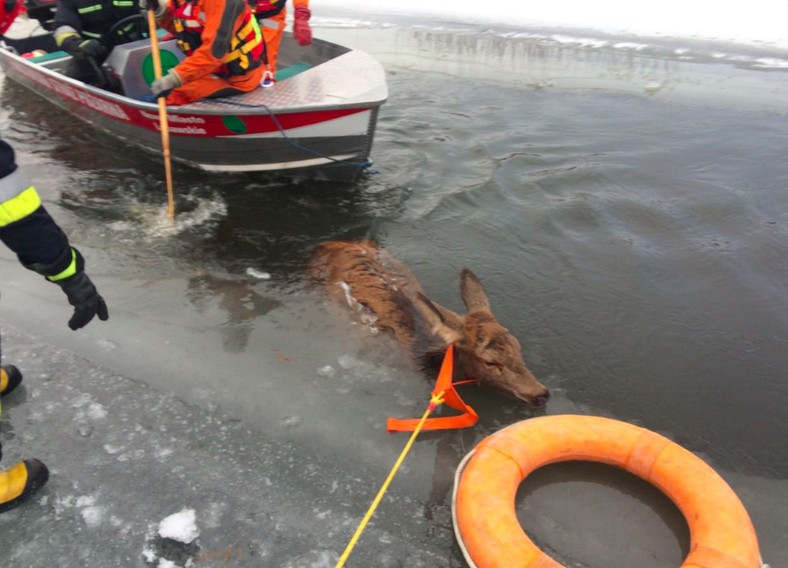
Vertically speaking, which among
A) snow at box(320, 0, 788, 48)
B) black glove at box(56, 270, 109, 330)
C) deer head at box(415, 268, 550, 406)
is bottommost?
deer head at box(415, 268, 550, 406)

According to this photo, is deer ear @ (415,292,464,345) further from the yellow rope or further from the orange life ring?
the orange life ring

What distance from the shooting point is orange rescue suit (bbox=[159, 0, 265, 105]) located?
15.4 feet

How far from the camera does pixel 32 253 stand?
226 centimetres

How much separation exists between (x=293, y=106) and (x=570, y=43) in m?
8.96

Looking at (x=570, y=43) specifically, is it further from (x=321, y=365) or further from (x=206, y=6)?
(x=321, y=365)

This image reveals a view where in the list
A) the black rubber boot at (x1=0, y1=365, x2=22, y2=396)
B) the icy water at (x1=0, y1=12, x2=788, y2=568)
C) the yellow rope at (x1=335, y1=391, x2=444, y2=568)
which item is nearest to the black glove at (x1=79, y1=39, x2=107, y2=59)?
the icy water at (x1=0, y1=12, x2=788, y2=568)

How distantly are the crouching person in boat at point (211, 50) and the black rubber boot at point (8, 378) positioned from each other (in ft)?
9.38

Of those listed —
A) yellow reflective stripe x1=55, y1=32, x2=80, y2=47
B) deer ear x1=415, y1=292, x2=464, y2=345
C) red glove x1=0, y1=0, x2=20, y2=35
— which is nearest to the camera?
deer ear x1=415, y1=292, x2=464, y2=345

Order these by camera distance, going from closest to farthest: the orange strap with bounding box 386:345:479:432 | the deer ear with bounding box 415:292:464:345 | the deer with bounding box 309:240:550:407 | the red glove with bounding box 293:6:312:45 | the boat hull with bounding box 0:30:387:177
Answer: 1. the orange strap with bounding box 386:345:479:432
2. the deer with bounding box 309:240:550:407
3. the deer ear with bounding box 415:292:464:345
4. the boat hull with bounding box 0:30:387:177
5. the red glove with bounding box 293:6:312:45

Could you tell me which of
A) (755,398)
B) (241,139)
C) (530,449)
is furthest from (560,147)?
(530,449)

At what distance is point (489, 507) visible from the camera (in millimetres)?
2199

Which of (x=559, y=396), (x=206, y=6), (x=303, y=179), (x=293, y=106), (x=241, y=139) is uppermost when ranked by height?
(x=206, y=6)

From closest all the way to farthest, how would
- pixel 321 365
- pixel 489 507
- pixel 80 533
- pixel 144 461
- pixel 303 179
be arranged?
pixel 489 507 → pixel 80 533 → pixel 144 461 → pixel 321 365 → pixel 303 179

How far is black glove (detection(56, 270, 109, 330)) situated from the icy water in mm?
663
